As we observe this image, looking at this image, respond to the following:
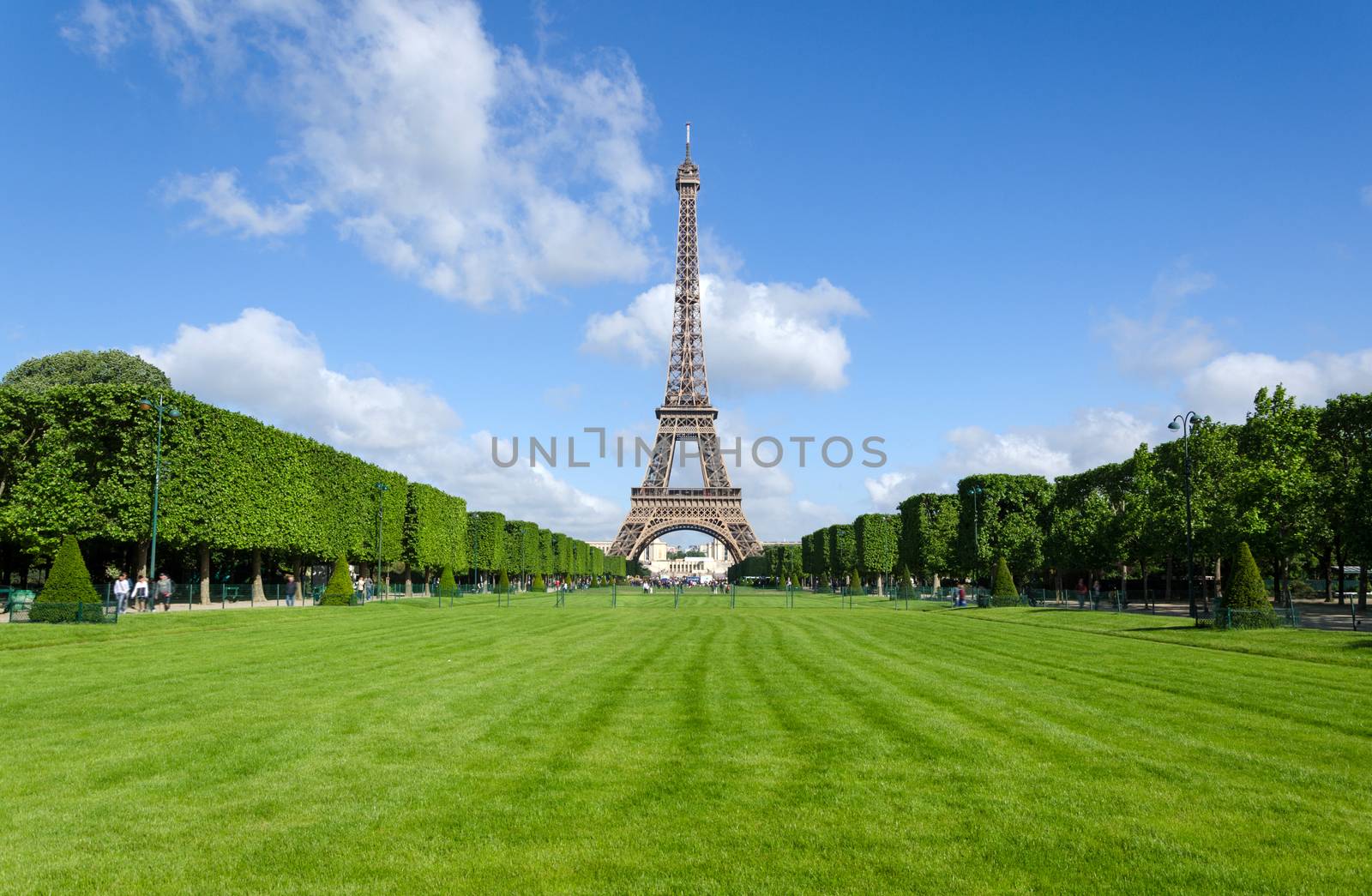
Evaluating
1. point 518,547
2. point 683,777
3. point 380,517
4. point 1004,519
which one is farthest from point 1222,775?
Result: point 518,547

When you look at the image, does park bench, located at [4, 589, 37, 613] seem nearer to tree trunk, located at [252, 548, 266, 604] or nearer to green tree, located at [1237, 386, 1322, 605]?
tree trunk, located at [252, 548, 266, 604]

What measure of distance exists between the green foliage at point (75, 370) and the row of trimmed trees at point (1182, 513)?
58.0 metres

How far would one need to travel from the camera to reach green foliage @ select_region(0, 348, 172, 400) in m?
61.6

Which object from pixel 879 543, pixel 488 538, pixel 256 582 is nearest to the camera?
pixel 256 582

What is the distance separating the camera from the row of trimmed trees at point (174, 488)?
37719mm

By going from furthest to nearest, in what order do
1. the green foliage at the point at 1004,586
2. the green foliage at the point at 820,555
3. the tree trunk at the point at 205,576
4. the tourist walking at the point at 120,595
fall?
the green foliage at the point at 820,555
the green foliage at the point at 1004,586
the tree trunk at the point at 205,576
the tourist walking at the point at 120,595

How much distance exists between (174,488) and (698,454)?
254 feet

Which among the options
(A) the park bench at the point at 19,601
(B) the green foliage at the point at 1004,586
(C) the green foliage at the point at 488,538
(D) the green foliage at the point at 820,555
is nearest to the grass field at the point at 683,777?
(A) the park bench at the point at 19,601

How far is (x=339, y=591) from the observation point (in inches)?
1836

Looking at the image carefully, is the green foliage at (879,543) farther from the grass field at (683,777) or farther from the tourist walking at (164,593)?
the grass field at (683,777)

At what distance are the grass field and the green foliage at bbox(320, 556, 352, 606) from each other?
91.0 feet

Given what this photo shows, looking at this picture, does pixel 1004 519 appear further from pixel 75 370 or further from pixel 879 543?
pixel 75 370

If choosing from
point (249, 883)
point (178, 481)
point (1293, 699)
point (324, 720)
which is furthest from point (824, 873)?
point (178, 481)

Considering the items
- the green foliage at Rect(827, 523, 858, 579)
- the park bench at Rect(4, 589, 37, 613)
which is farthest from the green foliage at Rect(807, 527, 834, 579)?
the park bench at Rect(4, 589, 37, 613)
